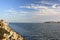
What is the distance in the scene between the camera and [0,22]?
111 feet

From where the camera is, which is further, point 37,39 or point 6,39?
point 37,39

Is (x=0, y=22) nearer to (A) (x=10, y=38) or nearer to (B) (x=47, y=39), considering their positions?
(A) (x=10, y=38)

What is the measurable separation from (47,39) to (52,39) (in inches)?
182

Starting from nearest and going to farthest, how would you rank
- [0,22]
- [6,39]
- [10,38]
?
[6,39] < [10,38] < [0,22]

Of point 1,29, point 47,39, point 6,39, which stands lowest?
point 6,39

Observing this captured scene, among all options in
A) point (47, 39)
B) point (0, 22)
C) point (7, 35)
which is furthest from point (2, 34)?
point (47, 39)

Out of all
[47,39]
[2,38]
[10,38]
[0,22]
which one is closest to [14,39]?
[10,38]

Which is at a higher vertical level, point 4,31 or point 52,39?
point 52,39

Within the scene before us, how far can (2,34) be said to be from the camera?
95.2 ft

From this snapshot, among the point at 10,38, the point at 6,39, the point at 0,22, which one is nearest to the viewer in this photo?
the point at 6,39

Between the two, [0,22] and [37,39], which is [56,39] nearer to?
[37,39]

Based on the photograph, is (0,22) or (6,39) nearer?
(6,39)

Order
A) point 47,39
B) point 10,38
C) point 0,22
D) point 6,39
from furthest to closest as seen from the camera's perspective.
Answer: point 47,39, point 0,22, point 10,38, point 6,39

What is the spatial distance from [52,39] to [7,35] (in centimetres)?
6680
